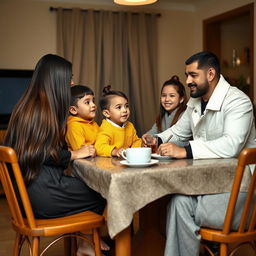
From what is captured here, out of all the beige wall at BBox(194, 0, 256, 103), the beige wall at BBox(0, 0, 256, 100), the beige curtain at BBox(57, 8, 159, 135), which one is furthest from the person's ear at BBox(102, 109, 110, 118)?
the beige wall at BBox(194, 0, 256, 103)

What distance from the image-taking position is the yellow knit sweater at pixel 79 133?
7.30 ft

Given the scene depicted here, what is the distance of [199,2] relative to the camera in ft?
21.6

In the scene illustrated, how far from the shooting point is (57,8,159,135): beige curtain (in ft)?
19.4

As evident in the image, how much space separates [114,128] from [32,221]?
70 cm

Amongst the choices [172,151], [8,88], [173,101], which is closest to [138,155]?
[172,151]

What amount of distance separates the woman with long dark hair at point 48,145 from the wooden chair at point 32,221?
7 cm

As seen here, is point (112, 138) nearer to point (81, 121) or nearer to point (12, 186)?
point (81, 121)

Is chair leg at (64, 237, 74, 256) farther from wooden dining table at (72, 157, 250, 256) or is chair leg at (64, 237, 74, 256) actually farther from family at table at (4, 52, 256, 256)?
wooden dining table at (72, 157, 250, 256)

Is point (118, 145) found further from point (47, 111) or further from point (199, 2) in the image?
point (199, 2)

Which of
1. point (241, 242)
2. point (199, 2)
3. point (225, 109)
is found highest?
point (199, 2)

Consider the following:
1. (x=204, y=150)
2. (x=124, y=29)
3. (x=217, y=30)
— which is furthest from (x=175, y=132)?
(x=217, y=30)

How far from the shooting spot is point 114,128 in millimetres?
2268

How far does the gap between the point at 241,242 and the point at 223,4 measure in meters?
4.91

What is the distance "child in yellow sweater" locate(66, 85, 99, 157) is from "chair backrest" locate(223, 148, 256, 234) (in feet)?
2.90
